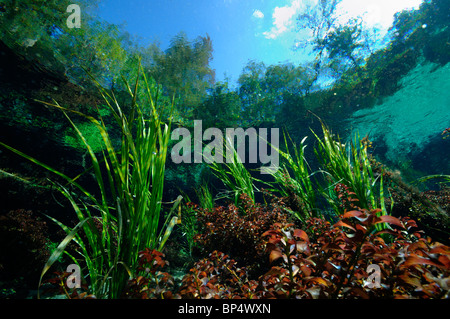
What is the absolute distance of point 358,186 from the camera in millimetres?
1988

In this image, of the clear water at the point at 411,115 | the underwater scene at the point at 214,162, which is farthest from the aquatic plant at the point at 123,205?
the clear water at the point at 411,115

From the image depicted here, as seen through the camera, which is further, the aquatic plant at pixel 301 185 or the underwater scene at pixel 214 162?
the aquatic plant at pixel 301 185

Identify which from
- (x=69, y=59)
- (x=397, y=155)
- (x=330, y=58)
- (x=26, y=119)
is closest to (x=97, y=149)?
(x=26, y=119)

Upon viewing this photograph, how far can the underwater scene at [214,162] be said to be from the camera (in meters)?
0.86

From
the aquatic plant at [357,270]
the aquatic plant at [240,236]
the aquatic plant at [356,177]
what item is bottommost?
the aquatic plant at [240,236]

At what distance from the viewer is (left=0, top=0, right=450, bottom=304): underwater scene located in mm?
856

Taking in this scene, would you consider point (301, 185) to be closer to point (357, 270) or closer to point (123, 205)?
point (357, 270)

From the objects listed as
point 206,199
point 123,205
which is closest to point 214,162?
point 206,199

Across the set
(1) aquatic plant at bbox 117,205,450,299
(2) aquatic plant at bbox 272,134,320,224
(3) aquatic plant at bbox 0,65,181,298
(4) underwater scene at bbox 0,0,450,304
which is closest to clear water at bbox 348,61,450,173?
(4) underwater scene at bbox 0,0,450,304

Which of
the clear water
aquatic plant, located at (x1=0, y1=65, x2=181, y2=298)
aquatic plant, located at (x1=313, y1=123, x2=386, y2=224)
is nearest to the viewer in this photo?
aquatic plant, located at (x1=0, y1=65, x2=181, y2=298)

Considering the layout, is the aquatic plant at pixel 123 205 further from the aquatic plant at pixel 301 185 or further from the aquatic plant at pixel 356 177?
the aquatic plant at pixel 301 185

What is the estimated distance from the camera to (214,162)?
3.27m

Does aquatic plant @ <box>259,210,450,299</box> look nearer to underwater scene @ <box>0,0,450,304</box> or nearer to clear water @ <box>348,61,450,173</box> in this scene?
underwater scene @ <box>0,0,450,304</box>

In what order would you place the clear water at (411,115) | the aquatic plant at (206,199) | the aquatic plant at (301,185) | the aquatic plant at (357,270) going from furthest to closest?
the clear water at (411,115)
the aquatic plant at (206,199)
the aquatic plant at (301,185)
the aquatic plant at (357,270)
